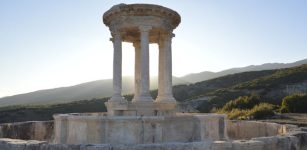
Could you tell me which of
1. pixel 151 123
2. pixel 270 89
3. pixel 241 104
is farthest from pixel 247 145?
pixel 270 89

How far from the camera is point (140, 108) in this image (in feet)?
45.0

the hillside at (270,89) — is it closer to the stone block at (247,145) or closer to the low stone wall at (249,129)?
the low stone wall at (249,129)

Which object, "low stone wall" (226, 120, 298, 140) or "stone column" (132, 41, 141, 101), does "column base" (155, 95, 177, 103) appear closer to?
"stone column" (132, 41, 141, 101)

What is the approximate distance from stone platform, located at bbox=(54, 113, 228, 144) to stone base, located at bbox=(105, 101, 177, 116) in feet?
8.95

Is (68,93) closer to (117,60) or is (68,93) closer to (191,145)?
(117,60)

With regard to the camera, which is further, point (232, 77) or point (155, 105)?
point (232, 77)

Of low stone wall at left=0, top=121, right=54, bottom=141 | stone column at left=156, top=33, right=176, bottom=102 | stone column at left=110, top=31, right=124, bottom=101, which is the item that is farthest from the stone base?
low stone wall at left=0, top=121, right=54, bottom=141

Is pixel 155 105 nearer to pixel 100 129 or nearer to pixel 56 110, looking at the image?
pixel 100 129

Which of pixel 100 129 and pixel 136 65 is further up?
pixel 136 65

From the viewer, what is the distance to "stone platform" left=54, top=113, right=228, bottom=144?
1025 cm

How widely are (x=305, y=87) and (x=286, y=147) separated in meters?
41.5

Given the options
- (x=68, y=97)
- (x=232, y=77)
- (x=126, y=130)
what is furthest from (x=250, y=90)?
(x=68, y=97)

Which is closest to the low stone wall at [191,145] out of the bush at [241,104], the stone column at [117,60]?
the stone column at [117,60]

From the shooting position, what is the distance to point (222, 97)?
144ft
